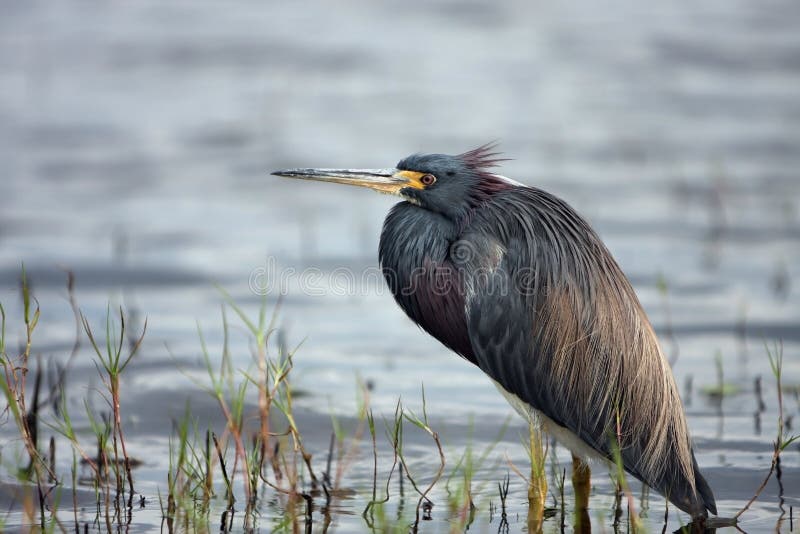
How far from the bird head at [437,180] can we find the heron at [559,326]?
1cm

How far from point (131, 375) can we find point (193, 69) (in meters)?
10.4

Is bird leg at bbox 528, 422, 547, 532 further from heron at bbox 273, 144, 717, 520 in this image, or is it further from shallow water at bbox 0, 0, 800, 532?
heron at bbox 273, 144, 717, 520

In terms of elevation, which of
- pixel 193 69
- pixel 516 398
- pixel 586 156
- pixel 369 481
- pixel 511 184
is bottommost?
pixel 369 481

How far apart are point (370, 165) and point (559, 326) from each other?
8.41 meters

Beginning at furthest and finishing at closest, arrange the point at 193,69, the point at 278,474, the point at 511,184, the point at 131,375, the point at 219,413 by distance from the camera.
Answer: the point at 193,69
the point at 131,375
the point at 219,413
the point at 511,184
the point at 278,474

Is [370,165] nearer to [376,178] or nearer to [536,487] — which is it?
[376,178]

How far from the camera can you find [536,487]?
534 cm

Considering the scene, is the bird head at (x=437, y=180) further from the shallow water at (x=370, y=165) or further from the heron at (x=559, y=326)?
the shallow water at (x=370, y=165)

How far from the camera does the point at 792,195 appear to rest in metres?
12.9

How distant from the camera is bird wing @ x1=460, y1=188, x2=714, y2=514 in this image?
222 inches

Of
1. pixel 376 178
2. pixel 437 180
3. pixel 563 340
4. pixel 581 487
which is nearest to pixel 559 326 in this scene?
pixel 563 340

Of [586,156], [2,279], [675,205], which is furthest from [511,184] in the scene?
[586,156]

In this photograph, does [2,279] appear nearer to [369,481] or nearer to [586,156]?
[369,481]

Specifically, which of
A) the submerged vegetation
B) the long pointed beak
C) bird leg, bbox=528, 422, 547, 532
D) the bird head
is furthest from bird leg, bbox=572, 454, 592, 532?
the long pointed beak
